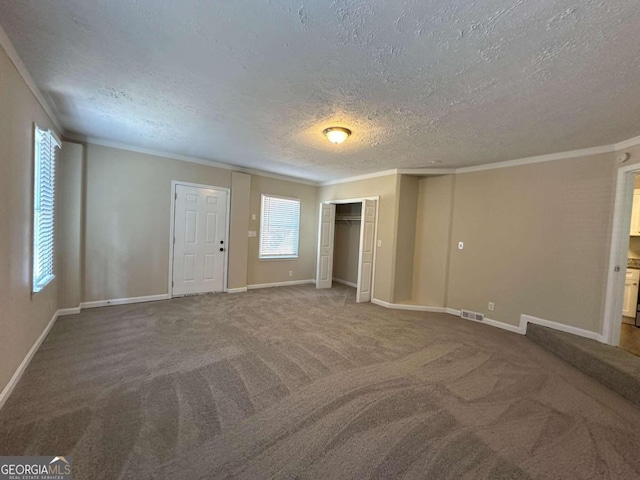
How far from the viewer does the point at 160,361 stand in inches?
109

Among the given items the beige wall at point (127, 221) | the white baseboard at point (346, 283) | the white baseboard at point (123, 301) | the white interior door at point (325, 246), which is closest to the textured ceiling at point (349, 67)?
the beige wall at point (127, 221)

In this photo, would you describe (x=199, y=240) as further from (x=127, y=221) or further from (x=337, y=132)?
(x=337, y=132)

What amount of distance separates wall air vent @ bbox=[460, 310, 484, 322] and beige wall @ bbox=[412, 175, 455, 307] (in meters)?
0.35

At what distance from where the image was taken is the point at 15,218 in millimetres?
2230

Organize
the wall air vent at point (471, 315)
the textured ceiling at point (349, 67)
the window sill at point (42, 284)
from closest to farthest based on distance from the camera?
the textured ceiling at point (349, 67) → the window sill at point (42, 284) → the wall air vent at point (471, 315)

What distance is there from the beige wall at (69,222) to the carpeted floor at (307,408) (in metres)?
0.45

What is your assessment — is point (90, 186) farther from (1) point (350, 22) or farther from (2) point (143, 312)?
(1) point (350, 22)

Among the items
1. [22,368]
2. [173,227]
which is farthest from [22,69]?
[173,227]

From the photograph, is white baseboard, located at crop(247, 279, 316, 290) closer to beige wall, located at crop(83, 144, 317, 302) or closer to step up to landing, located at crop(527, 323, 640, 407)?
beige wall, located at crop(83, 144, 317, 302)

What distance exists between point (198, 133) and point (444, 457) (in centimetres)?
408

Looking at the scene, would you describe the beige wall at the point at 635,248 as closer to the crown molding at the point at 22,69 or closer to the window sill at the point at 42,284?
the crown molding at the point at 22,69

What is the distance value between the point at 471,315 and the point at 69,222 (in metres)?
6.25

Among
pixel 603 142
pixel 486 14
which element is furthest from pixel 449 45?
pixel 603 142

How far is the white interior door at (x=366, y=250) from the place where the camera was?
5336 mm
